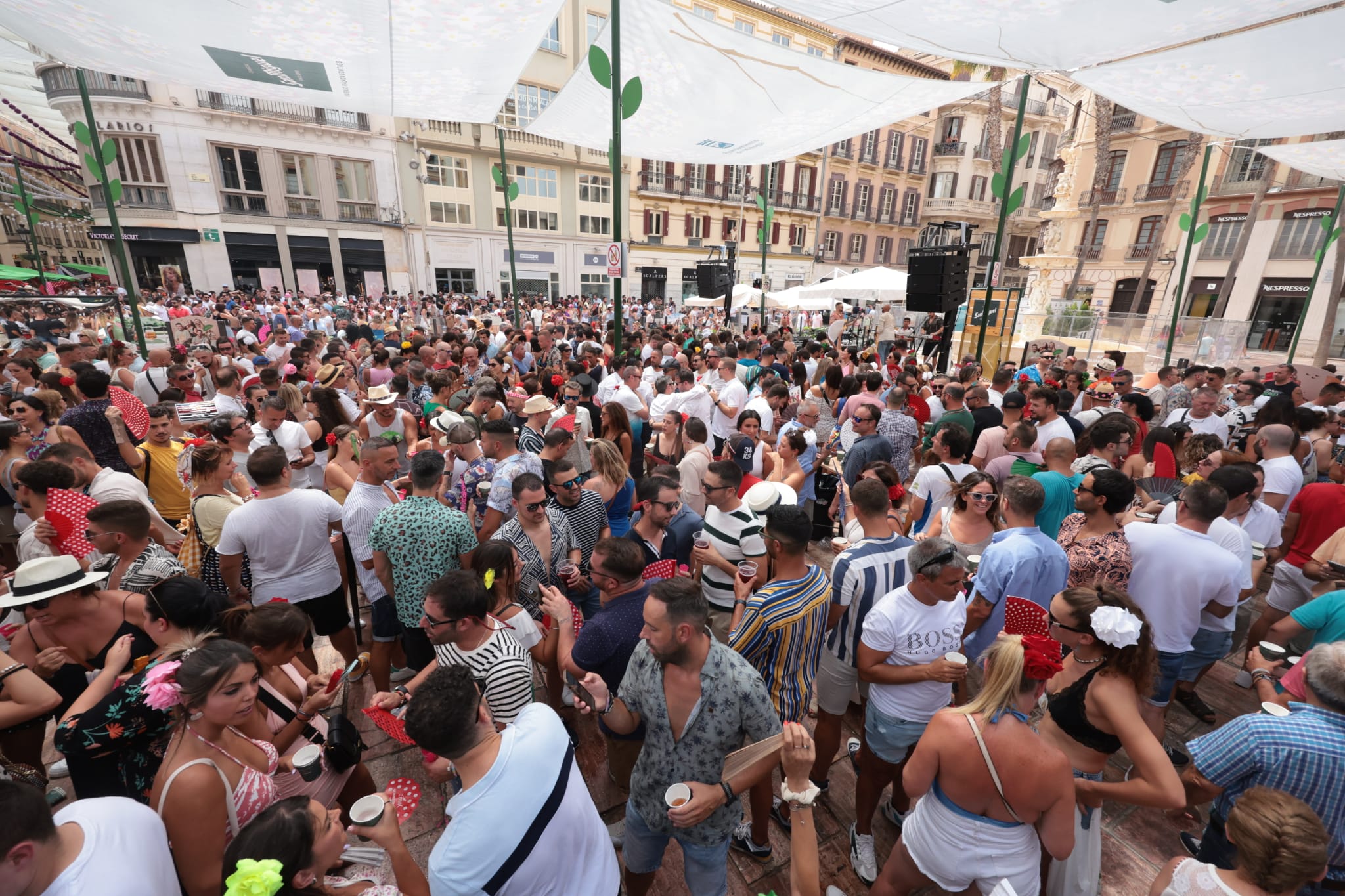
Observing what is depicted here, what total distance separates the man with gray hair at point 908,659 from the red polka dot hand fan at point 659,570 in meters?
0.99

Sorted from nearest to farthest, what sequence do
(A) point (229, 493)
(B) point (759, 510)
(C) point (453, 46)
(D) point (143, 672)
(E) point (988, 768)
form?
(E) point (988, 768), (D) point (143, 672), (B) point (759, 510), (A) point (229, 493), (C) point (453, 46)

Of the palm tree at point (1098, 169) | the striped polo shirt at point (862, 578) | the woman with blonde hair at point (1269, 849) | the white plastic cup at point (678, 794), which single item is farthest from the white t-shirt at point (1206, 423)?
the palm tree at point (1098, 169)

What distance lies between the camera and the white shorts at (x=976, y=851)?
188 centimetres

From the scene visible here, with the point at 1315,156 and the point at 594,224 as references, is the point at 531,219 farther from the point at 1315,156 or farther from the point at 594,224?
the point at 1315,156

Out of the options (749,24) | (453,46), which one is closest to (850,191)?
(749,24)

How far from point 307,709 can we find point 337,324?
14.4 m

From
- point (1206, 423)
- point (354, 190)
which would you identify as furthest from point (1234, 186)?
point (354, 190)

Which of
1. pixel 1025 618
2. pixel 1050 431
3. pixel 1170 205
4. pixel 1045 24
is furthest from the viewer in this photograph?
pixel 1170 205

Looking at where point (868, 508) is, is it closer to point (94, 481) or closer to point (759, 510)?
point (759, 510)

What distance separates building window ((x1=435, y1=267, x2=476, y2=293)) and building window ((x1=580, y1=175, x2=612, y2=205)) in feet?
28.0

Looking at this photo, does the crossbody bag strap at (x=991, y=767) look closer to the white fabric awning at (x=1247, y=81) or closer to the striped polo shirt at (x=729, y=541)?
the striped polo shirt at (x=729, y=541)

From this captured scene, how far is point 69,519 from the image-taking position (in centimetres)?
320

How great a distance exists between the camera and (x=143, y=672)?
2.02 metres

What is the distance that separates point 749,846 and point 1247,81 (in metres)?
8.38
